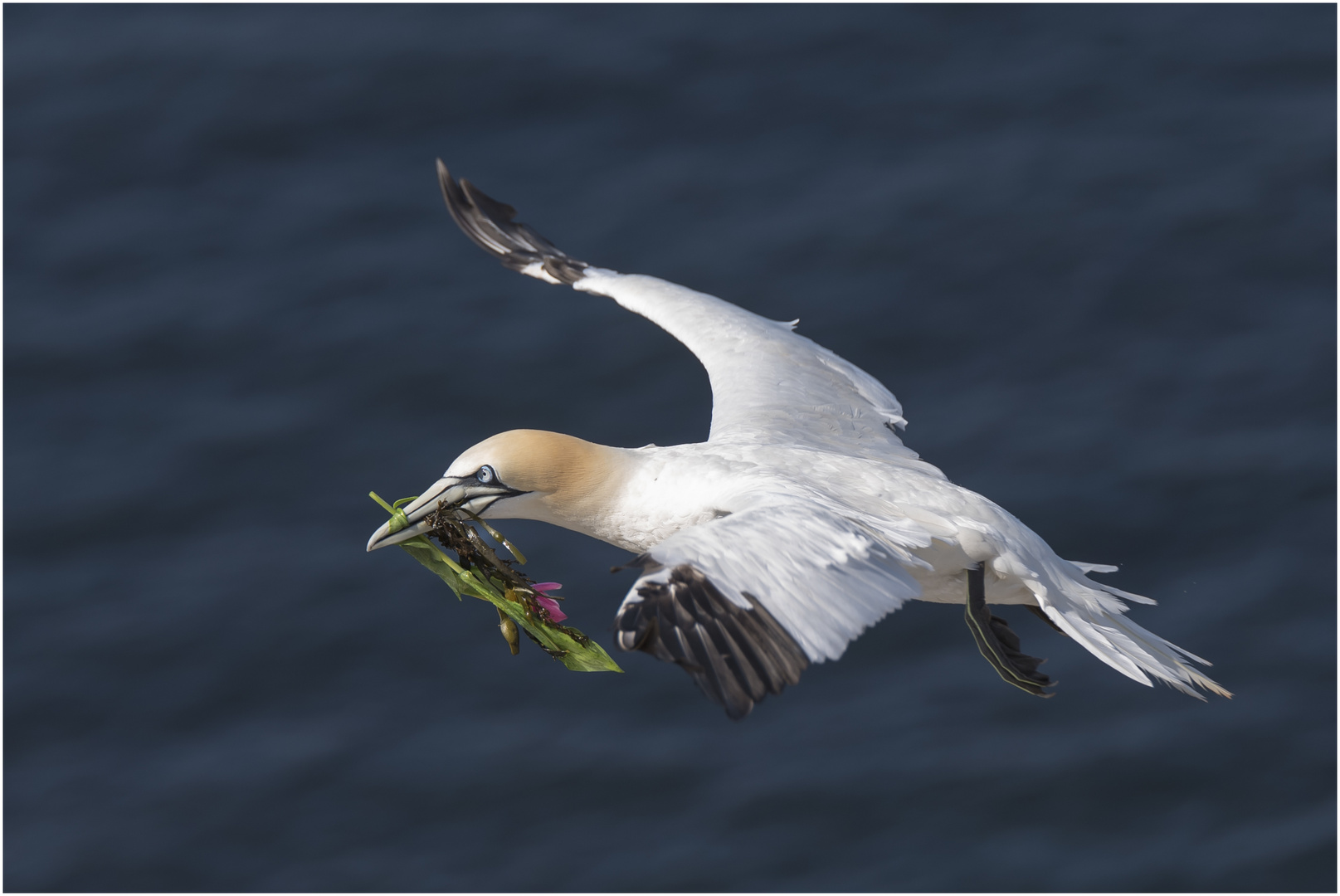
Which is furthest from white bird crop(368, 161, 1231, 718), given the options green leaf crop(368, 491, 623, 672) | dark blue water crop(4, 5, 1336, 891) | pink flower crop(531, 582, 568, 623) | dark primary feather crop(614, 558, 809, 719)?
dark blue water crop(4, 5, 1336, 891)

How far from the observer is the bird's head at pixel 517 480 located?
9.06 m

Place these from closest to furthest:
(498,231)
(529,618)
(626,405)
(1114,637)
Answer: (529,618), (1114,637), (498,231), (626,405)

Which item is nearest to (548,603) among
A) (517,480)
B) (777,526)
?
(517,480)

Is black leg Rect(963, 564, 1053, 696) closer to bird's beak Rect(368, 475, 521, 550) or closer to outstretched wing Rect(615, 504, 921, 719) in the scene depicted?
outstretched wing Rect(615, 504, 921, 719)

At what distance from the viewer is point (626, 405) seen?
57.9 ft

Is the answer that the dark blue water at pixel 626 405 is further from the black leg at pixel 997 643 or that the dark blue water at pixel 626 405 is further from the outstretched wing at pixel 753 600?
the outstretched wing at pixel 753 600

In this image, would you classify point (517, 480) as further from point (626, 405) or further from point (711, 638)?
point (626, 405)

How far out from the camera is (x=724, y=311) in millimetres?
12359

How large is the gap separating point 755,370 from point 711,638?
168 inches

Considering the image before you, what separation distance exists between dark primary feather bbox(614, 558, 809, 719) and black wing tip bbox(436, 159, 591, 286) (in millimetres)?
6359

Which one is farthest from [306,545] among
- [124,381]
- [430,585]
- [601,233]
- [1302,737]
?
[1302,737]

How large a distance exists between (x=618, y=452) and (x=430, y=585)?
26.6 ft

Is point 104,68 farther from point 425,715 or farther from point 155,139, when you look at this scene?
point 425,715

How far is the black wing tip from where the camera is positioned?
13.7m
